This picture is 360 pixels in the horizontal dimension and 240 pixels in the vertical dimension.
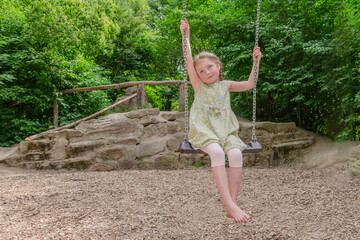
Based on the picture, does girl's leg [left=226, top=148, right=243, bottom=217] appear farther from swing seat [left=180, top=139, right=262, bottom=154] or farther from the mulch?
the mulch

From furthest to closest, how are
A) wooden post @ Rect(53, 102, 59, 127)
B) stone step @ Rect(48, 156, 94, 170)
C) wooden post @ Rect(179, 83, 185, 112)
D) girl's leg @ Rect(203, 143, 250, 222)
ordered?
wooden post @ Rect(53, 102, 59, 127) → wooden post @ Rect(179, 83, 185, 112) → stone step @ Rect(48, 156, 94, 170) → girl's leg @ Rect(203, 143, 250, 222)

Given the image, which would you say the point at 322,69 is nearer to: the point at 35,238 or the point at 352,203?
the point at 352,203

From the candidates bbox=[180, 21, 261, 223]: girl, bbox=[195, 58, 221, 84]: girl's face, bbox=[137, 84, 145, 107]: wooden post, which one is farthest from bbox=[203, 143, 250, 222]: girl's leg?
bbox=[137, 84, 145, 107]: wooden post

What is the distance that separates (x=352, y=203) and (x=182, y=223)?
7.29 feet

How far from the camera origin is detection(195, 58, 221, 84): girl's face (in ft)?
8.21

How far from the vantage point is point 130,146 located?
611 cm

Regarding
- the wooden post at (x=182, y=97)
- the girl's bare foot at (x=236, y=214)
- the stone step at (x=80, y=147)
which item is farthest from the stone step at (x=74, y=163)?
the girl's bare foot at (x=236, y=214)

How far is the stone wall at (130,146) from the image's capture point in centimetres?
597

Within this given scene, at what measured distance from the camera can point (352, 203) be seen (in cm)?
360

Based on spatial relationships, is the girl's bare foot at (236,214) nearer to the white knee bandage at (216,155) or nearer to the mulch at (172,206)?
the white knee bandage at (216,155)

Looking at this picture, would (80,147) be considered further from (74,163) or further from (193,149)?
(193,149)

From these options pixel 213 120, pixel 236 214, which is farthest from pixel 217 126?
pixel 236 214

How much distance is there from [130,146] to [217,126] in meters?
4.00

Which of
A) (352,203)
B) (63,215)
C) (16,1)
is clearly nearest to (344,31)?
(352,203)
